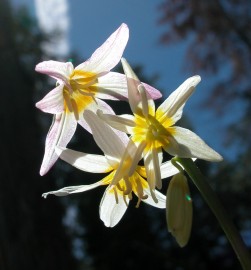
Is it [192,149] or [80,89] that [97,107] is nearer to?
[80,89]

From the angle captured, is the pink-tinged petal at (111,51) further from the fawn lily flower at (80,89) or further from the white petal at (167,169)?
the white petal at (167,169)

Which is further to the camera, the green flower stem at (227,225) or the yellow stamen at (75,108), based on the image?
the yellow stamen at (75,108)

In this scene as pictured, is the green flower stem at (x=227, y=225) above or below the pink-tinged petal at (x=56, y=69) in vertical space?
below

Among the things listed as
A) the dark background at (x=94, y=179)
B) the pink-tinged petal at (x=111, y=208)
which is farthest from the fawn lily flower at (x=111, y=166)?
the dark background at (x=94, y=179)

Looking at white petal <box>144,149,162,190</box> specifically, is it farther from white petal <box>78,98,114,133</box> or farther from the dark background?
Result: the dark background

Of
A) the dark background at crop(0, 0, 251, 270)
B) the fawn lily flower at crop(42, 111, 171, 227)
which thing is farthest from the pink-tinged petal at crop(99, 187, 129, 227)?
the dark background at crop(0, 0, 251, 270)

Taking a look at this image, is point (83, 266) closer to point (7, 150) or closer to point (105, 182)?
point (7, 150)

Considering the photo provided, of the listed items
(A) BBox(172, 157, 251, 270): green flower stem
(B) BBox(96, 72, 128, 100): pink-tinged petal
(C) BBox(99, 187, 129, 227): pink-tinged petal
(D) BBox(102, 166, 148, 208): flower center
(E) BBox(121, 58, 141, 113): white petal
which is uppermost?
(B) BBox(96, 72, 128, 100): pink-tinged petal
